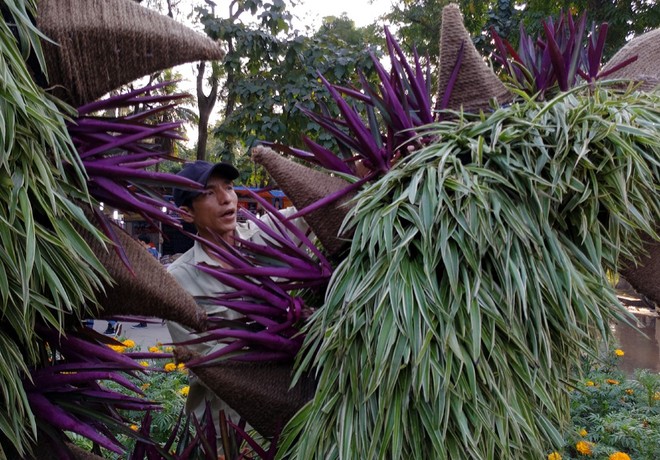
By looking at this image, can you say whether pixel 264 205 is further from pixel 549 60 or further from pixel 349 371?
pixel 549 60

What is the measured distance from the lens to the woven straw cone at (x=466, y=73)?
1.37 m

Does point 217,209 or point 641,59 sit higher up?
point 641,59

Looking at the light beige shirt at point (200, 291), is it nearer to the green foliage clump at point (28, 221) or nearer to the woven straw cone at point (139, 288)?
the woven straw cone at point (139, 288)

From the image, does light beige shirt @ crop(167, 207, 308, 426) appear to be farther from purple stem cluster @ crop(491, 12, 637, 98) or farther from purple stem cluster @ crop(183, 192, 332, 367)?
purple stem cluster @ crop(491, 12, 637, 98)

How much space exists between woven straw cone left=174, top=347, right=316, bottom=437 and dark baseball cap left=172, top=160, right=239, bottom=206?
0.78m

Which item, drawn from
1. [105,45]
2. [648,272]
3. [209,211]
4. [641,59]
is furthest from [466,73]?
[209,211]

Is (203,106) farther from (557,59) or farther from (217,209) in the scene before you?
(557,59)

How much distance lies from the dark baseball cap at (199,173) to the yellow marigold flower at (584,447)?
160 cm

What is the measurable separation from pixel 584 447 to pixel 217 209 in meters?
1.59

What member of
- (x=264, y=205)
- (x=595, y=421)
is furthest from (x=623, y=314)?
(x=595, y=421)

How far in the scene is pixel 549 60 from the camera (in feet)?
4.59

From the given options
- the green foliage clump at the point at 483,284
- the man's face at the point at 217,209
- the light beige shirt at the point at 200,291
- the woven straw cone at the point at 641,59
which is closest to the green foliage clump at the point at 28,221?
the green foliage clump at the point at 483,284

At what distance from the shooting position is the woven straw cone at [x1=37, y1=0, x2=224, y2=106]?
111 centimetres

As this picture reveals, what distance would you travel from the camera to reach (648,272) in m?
1.34
